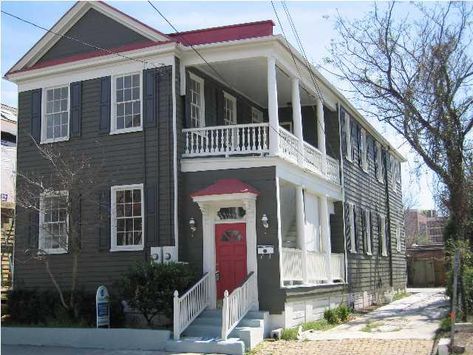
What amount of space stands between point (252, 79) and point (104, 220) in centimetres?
618

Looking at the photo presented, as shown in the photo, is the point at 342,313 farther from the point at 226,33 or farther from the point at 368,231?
the point at 226,33

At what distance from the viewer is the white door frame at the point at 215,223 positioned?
14977 millimetres

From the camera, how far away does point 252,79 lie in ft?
61.0

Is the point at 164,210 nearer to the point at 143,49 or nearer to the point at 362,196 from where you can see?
the point at 143,49

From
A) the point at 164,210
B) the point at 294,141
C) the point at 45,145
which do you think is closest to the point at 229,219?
the point at 164,210

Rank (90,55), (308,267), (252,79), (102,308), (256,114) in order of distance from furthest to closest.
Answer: (256,114), (252,79), (90,55), (308,267), (102,308)

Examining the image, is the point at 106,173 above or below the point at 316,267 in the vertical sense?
above

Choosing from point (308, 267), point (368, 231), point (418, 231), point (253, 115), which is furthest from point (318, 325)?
point (418, 231)

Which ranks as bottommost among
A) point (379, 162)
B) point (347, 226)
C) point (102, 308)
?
point (102, 308)

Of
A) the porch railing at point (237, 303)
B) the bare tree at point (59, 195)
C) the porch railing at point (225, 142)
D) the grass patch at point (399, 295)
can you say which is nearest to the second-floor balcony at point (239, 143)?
the porch railing at point (225, 142)

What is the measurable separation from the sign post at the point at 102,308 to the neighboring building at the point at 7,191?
687 centimetres

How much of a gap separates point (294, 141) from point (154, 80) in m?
4.20

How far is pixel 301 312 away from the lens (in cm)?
1605

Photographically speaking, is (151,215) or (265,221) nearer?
(265,221)
